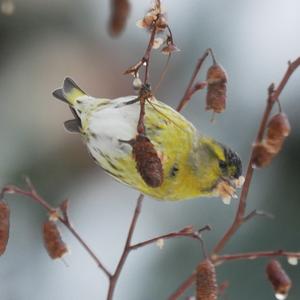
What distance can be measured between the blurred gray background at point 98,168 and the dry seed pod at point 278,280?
5.99 ft

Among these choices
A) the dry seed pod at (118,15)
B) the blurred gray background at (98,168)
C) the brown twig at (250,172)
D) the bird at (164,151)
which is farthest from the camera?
the blurred gray background at (98,168)

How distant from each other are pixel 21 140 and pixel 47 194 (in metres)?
0.28

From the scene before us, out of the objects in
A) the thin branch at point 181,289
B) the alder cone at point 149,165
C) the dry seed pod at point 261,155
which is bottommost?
the thin branch at point 181,289

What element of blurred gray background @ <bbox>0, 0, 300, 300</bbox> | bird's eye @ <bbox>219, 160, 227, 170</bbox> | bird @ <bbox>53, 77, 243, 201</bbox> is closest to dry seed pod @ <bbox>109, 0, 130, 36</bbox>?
bird @ <bbox>53, 77, 243, 201</bbox>

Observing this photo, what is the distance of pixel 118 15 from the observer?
1007 millimetres

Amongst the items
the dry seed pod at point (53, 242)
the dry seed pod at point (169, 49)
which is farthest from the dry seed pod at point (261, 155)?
the dry seed pod at point (53, 242)

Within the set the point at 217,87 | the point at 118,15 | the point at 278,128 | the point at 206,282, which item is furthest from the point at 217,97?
the point at 118,15

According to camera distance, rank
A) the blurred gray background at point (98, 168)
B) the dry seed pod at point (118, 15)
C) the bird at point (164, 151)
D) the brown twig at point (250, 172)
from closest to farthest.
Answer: the dry seed pod at point (118, 15), the brown twig at point (250, 172), the bird at point (164, 151), the blurred gray background at point (98, 168)

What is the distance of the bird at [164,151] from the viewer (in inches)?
70.2

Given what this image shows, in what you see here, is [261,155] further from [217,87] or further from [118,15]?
[118,15]

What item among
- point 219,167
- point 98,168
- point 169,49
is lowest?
point 98,168

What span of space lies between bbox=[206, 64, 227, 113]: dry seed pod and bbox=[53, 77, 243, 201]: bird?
0.31m

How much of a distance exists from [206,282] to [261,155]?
20cm

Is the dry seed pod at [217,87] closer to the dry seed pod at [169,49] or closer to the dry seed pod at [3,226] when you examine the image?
the dry seed pod at [169,49]
